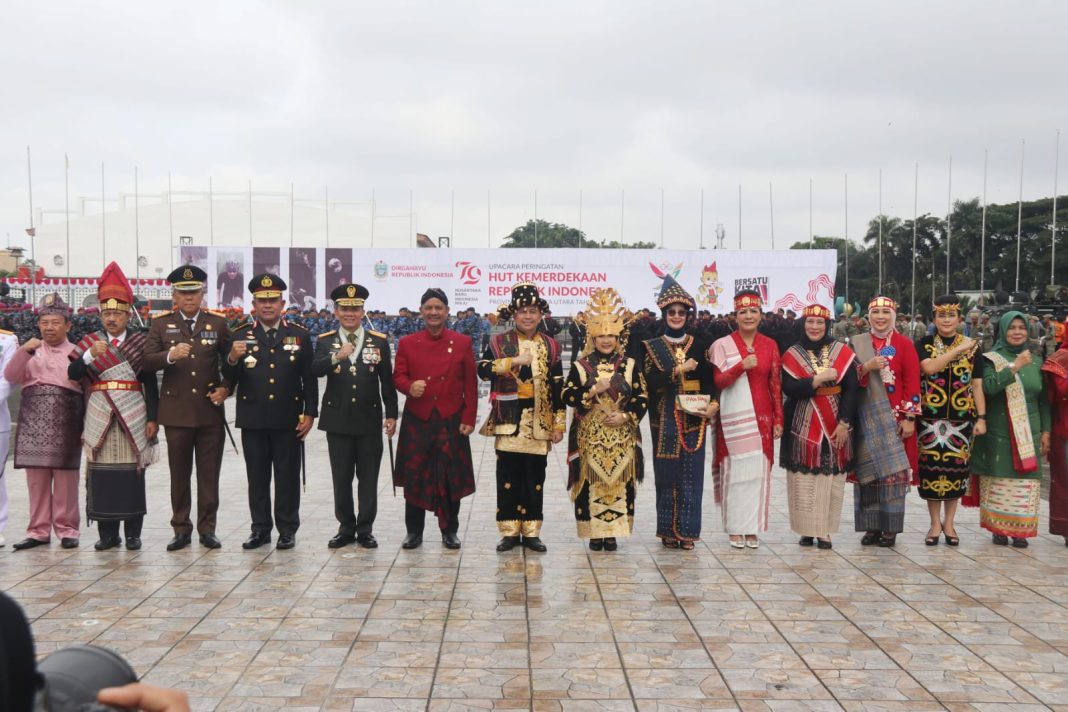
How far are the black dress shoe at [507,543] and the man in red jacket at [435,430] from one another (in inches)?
11.2

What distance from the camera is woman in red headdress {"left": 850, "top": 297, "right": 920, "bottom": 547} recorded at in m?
6.17

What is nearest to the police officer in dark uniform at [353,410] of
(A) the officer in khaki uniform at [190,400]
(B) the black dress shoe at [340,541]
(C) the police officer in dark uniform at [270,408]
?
(B) the black dress shoe at [340,541]

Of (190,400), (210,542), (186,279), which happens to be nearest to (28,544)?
(210,542)

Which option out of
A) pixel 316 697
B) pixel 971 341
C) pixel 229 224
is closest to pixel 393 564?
pixel 316 697

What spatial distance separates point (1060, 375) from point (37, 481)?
6.47 meters

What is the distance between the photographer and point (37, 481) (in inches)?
235

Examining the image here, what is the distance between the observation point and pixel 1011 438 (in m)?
6.30

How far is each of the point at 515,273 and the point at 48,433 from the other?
17627 mm

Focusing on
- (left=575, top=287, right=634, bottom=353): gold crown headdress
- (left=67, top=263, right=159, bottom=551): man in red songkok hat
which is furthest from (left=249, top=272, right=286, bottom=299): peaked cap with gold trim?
(left=575, top=287, right=634, bottom=353): gold crown headdress

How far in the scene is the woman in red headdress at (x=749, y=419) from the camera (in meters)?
6.15

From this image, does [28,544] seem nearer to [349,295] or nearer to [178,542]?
[178,542]

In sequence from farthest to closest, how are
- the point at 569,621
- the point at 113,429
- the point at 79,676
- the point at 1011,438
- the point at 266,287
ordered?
the point at 1011,438, the point at 266,287, the point at 113,429, the point at 569,621, the point at 79,676

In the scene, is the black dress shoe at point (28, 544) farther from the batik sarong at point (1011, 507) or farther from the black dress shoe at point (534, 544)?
the batik sarong at point (1011, 507)

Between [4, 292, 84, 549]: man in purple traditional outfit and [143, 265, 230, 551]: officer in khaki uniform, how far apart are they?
561mm
